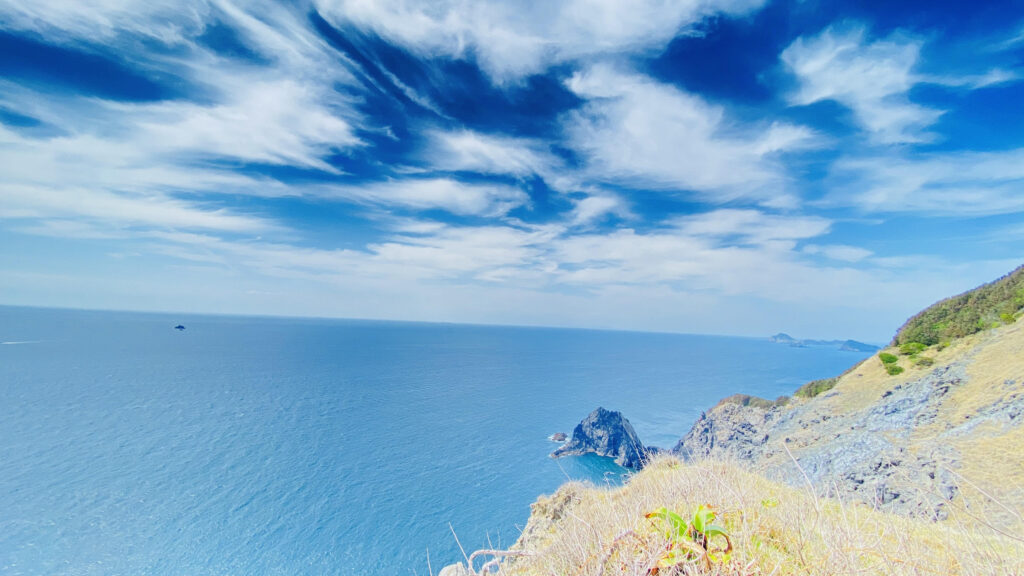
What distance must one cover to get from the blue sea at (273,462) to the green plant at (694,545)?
567 cm

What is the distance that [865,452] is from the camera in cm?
2248

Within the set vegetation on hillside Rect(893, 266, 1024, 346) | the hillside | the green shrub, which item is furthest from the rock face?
vegetation on hillside Rect(893, 266, 1024, 346)

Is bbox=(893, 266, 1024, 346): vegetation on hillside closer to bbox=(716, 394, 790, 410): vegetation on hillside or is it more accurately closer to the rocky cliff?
the rocky cliff

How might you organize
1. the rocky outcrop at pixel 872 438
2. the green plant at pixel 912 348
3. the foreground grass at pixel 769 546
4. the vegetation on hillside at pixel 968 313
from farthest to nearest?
the green plant at pixel 912 348, the vegetation on hillside at pixel 968 313, the rocky outcrop at pixel 872 438, the foreground grass at pixel 769 546

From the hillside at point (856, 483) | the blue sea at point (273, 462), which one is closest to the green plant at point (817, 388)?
the hillside at point (856, 483)

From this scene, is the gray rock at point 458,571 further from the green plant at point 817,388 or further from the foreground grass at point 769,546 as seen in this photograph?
the green plant at point 817,388

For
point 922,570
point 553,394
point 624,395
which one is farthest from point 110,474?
point 624,395

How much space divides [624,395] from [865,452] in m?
53.7

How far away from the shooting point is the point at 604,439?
152ft

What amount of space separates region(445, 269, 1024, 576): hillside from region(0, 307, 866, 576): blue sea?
463 cm

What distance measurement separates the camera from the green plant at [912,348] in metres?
33.2

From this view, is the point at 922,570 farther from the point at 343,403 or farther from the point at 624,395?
the point at 624,395

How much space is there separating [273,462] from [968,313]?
221ft

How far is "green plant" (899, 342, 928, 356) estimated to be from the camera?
109 ft
